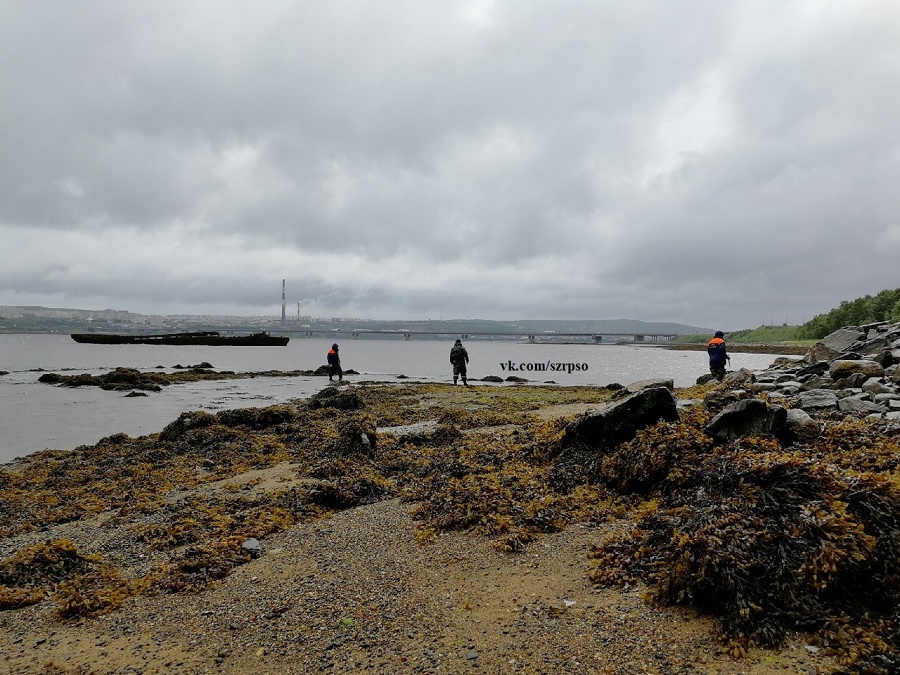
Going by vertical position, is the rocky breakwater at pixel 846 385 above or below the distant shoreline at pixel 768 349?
above

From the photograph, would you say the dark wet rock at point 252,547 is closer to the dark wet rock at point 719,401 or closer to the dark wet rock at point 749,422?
the dark wet rock at point 749,422

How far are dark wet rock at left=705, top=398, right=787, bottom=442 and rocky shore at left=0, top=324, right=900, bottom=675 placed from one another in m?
0.03

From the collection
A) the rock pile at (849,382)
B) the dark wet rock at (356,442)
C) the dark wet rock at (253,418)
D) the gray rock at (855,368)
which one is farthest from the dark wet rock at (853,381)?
the dark wet rock at (253,418)

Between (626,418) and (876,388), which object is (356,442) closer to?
(626,418)

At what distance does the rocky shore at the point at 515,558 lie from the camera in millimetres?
3326

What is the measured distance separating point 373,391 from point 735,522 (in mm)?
20315

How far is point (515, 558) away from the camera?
4.71m

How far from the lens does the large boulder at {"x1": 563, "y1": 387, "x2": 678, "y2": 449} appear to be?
7129 millimetres

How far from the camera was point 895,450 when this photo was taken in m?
5.13

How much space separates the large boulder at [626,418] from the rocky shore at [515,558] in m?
0.03

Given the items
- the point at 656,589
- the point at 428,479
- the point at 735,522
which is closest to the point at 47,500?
the point at 428,479

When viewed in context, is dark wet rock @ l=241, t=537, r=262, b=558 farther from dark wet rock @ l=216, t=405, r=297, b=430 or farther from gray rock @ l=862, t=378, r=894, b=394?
gray rock @ l=862, t=378, r=894, b=394

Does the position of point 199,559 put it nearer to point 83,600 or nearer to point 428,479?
point 83,600
